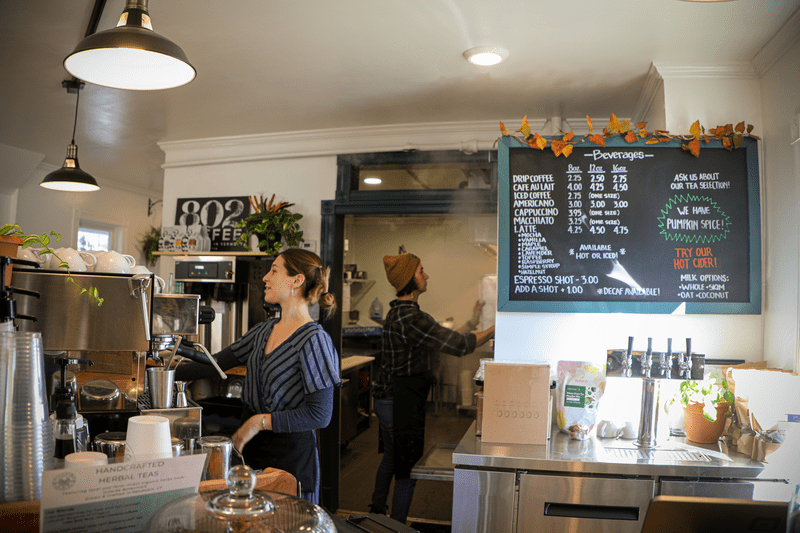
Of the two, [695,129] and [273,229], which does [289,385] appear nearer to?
[273,229]

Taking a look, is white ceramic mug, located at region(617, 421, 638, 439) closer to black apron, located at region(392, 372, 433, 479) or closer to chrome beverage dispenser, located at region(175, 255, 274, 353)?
black apron, located at region(392, 372, 433, 479)

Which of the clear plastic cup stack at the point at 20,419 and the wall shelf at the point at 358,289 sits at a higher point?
the wall shelf at the point at 358,289

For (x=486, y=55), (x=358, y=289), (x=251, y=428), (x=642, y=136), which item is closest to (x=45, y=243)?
(x=251, y=428)

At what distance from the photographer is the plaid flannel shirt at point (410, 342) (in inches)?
137

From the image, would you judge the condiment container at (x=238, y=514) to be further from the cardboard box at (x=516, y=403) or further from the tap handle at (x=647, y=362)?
the tap handle at (x=647, y=362)

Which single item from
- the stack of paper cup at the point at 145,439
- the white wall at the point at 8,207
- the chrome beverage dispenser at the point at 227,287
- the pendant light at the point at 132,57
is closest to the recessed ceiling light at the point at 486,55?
the pendant light at the point at 132,57

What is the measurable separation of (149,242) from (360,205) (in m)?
4.12

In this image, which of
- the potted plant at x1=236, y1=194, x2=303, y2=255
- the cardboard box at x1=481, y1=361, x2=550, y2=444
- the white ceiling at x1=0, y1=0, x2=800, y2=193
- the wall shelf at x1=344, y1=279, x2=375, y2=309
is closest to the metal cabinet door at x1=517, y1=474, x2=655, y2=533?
the cardboard box at x1=481, y1=361, x2=550, y2=444

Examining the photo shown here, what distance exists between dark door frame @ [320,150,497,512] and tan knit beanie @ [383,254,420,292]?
46cm

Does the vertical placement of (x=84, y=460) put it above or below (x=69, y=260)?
below

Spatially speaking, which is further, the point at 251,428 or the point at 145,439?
the point at 251,428

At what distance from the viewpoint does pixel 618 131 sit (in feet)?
8.85

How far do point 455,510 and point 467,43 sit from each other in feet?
6.62

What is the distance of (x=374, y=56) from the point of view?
9.26ft
